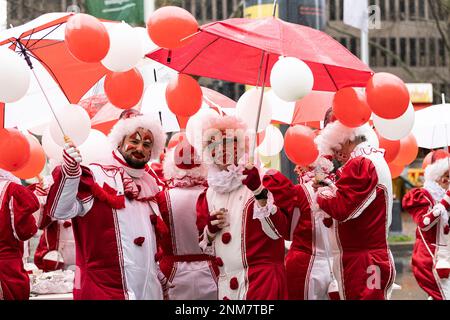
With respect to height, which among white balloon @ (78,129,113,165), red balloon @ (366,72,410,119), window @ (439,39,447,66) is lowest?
window @ (439,39,447,66)

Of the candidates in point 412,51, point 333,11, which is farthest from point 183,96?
point 412,51

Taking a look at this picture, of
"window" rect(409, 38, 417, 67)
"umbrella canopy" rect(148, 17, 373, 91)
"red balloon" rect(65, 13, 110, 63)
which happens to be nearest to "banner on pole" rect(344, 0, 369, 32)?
"umbrella canopy" rect(148, 17, 373, 91)

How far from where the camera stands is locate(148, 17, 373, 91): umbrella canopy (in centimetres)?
549

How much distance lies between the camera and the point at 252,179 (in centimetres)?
539

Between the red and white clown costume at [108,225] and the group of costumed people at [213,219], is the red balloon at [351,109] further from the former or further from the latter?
the red and white clown costume at [108,225]

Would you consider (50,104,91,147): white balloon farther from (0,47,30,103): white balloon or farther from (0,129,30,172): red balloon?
(0,47,30,103): white balloon

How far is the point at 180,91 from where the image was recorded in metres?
6.70

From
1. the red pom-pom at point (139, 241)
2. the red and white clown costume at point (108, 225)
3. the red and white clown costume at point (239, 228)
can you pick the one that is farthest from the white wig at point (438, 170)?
the red pom-pom at point (139, 241)

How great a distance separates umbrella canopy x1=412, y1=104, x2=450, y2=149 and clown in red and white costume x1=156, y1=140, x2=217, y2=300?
2476 mm

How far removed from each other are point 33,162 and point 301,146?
2.14m

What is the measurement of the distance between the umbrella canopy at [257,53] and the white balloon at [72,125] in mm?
889

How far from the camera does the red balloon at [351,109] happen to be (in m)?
6.08
